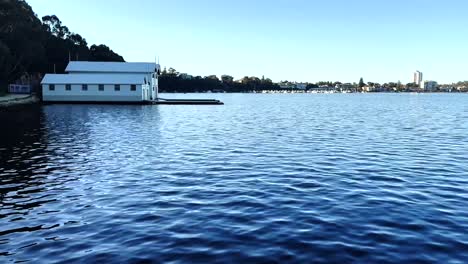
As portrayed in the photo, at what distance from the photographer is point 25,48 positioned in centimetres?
10219

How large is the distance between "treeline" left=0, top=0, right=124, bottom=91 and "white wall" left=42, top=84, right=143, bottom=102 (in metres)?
10.6

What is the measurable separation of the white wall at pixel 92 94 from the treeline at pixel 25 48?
10.6 metres

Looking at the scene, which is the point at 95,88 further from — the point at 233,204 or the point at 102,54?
the point at 233,204

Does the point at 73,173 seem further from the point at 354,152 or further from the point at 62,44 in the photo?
the point at 62,44

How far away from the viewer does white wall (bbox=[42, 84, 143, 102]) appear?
99.5 metres

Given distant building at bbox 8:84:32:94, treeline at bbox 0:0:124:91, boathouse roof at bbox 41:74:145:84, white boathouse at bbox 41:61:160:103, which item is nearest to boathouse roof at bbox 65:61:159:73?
white boathouse at bbox 41:61:160:103

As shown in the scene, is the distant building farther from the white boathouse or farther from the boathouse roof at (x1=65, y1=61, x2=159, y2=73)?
the white boathouse

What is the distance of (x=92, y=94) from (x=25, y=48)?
67.4 ft

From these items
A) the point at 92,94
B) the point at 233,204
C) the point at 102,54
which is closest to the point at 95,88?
the point at 92,94

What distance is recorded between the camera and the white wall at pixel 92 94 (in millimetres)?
99500

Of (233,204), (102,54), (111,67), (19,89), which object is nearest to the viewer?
(233,204)

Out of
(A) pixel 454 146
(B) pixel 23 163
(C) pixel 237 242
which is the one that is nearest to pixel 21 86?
(B) pixel 23 163

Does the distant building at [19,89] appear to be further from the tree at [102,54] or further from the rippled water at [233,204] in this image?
the rippled water at [233,204]

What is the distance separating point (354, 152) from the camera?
2905cm
